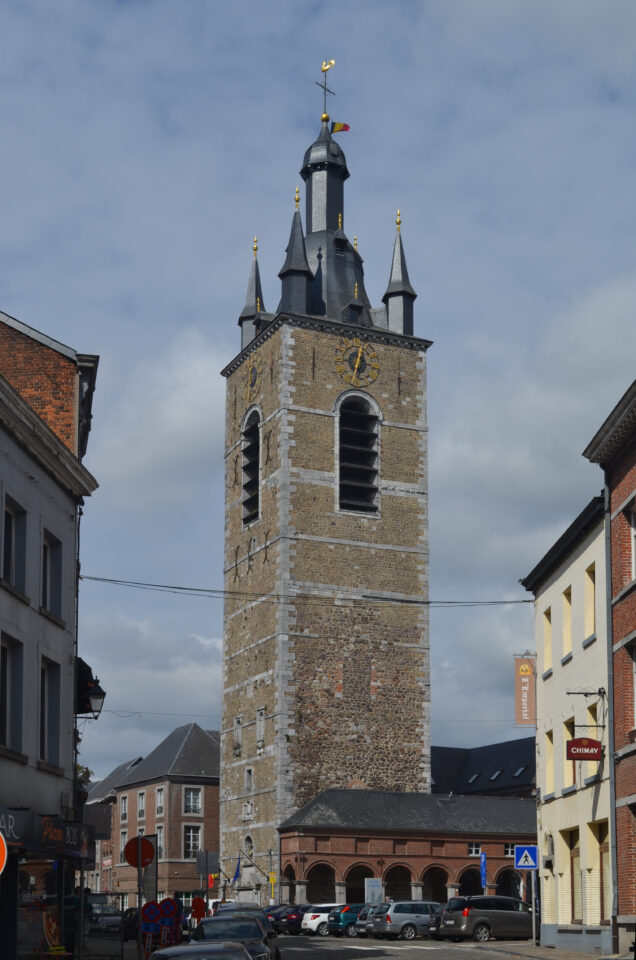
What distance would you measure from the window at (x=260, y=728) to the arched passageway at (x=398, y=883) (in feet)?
25.2

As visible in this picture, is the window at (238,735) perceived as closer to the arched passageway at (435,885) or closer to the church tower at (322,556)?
the church tower at (322,556)

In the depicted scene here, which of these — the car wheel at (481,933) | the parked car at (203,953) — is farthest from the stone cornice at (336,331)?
the parked car at (203,953)

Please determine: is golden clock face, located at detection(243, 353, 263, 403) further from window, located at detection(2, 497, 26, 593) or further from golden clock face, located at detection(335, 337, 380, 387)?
window, located at detection(2, 497, 26, 593)

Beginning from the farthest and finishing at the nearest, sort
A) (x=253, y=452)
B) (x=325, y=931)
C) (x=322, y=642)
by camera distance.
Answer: (x=253, y=452), (x=322, y=642), (x=325, y=931)

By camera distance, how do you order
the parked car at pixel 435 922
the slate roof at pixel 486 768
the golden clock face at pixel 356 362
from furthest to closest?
the slate roof at pixel 486 768 → the golden clock face at pixel 356 362 → the parked car at pixel 435 922

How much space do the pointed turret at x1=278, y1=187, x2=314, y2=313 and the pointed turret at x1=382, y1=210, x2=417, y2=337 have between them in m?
4.25

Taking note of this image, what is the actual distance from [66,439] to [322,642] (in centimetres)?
3535

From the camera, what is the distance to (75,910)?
28188 mm

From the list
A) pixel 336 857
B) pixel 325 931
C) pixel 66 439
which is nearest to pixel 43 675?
pixel 66 439

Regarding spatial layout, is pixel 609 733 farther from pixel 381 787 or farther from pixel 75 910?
pixel 381 787

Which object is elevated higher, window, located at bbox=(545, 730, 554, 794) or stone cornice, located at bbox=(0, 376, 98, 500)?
stone cornice, located at bbox=(0, 376, 98, 500)

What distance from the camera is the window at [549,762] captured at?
118ft

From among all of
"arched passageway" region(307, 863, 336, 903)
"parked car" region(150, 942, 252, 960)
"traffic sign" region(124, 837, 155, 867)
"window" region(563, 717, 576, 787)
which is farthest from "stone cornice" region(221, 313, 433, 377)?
"parked car" region(150, 942, 252, 960)

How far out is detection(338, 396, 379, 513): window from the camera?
65.4 metres
